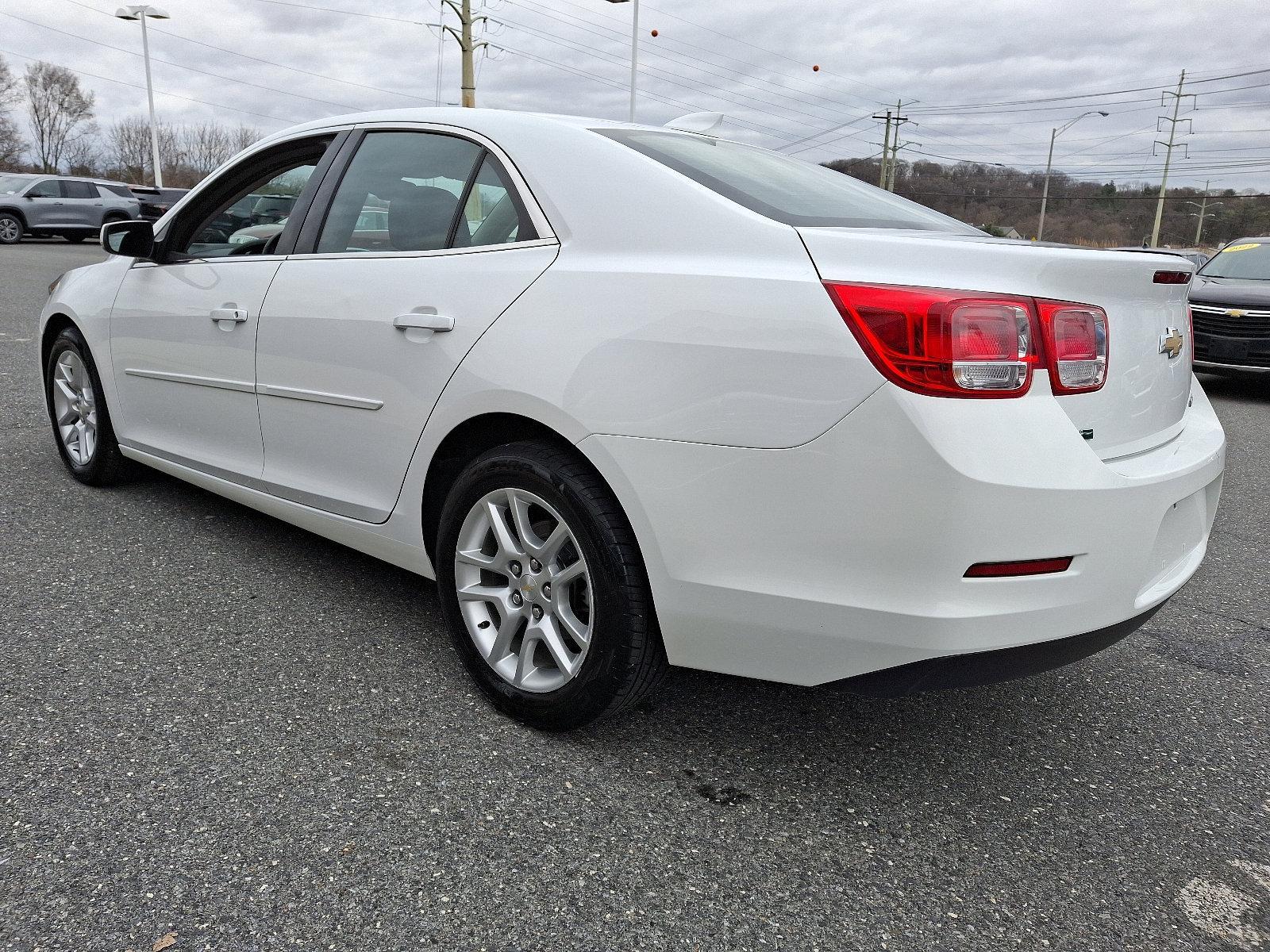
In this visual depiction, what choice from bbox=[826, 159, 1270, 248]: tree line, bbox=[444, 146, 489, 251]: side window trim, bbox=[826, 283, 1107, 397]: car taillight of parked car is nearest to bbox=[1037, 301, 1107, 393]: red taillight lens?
bbox=[826, 283, 1107, 397]: car taillight of parked car

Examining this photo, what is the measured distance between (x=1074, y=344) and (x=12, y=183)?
26.6 metres

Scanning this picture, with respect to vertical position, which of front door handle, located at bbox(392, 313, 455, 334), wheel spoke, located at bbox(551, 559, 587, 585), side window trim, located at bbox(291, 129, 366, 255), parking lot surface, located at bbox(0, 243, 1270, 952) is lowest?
parking lot surface, located at bbox(0, 243, 1270, 952)

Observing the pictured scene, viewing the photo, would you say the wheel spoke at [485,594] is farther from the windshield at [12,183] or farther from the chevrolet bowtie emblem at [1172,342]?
the windshield at [12,183]

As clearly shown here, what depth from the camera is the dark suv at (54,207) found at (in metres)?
22.2

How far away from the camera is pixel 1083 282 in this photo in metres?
1.99

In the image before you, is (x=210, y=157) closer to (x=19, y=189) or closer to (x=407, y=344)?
(x=19, y=189)

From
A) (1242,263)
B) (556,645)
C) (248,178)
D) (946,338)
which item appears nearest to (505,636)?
(556,645)

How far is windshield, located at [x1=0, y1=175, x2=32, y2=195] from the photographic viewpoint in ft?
73.5

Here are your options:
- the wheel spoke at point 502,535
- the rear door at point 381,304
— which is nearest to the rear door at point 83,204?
the rear door at point 381,304

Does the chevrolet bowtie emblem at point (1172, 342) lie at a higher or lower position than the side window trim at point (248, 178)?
lower

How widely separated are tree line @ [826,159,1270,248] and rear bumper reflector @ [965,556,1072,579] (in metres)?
46.9

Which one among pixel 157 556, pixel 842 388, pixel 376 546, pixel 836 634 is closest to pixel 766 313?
pixel 842 388

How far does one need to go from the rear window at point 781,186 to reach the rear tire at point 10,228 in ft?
80.1

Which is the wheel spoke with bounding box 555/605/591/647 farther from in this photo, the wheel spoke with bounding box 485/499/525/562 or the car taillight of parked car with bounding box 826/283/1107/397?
the car taillight of parked car with bounding box 826/283/1107/397
